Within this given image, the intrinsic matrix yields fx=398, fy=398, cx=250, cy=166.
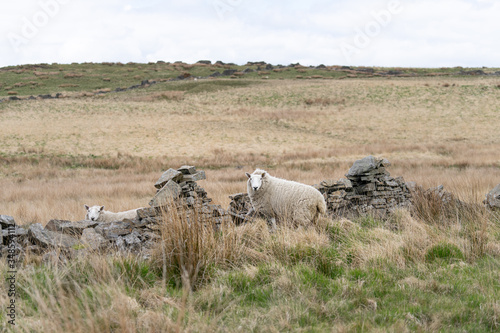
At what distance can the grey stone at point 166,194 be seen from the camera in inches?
345

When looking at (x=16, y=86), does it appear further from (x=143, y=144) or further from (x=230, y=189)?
(x=230, y=189)

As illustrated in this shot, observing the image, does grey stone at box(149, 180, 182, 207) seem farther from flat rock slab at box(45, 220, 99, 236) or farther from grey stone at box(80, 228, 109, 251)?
flat rock slab at box(45, 220, 99, 236)

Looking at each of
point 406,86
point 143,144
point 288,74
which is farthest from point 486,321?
point 288,74

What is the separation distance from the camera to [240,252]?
239 inches

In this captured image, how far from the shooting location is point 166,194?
9.02 metres

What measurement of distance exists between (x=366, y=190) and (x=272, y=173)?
10.5m

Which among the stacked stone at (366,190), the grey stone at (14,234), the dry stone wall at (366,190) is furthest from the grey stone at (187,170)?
the stacked stone at (366,190)

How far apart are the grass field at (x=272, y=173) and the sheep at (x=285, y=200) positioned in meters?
1.03

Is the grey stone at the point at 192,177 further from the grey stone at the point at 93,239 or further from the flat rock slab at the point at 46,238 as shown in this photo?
the flat rock slab at the point at 46,238

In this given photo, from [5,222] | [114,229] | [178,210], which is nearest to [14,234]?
[5,222]

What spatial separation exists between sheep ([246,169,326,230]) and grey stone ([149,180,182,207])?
181 cm

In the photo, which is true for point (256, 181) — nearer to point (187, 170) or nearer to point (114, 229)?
point (187, 170)

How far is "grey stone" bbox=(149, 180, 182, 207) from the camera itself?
8.77 metres

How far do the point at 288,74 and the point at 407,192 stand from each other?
241ft
